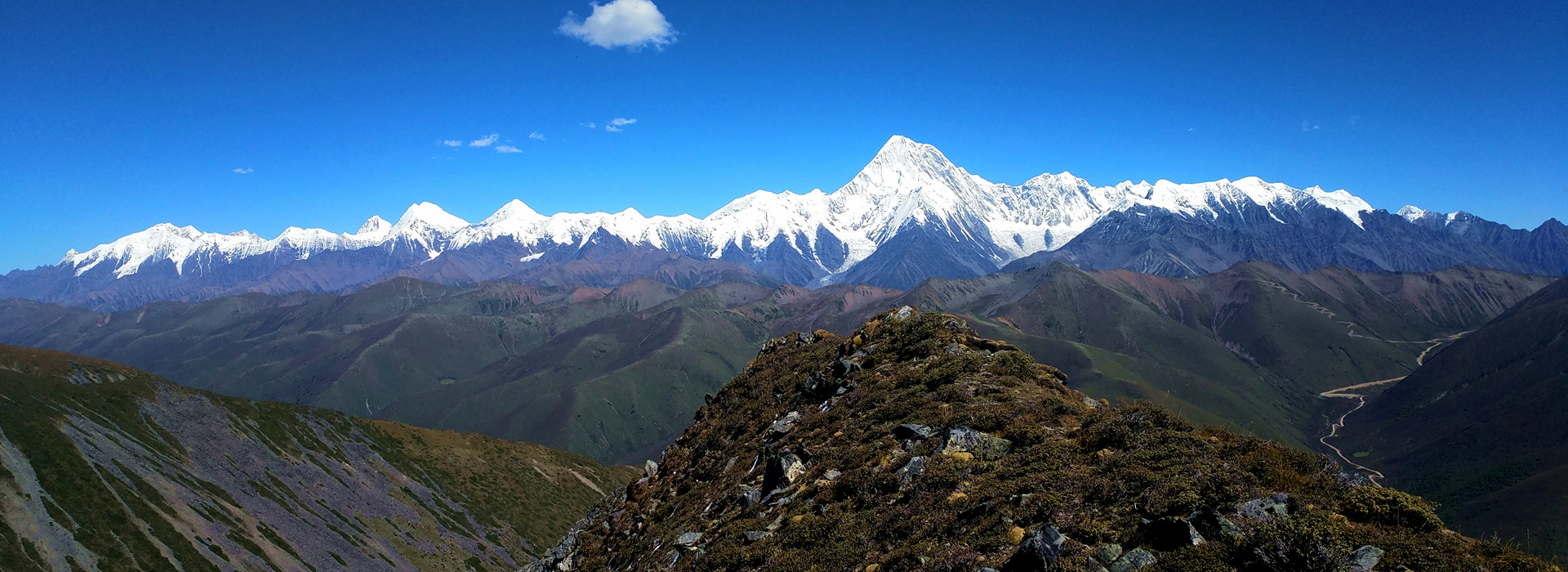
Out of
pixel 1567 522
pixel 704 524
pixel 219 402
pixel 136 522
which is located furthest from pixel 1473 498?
pixel 219 402

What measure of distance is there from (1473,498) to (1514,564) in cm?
25322

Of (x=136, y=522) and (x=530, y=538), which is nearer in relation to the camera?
(x=136, y=522)

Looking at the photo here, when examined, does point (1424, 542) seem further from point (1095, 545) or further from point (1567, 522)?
Answer: point (1567, 522)

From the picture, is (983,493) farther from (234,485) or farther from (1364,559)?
(234,485)

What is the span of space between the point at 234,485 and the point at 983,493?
375 feet

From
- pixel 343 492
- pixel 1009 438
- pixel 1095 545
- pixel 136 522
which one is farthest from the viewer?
pixel 343 492

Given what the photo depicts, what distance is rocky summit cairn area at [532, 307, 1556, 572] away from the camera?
12.1 meters

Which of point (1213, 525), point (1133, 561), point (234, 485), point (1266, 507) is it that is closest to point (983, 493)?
point (1133, 561)

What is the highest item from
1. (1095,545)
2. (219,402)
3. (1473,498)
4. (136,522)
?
(1095,545)

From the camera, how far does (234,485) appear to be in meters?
93.6

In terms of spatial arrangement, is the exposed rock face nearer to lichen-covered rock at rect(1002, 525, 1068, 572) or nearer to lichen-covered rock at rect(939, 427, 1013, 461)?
lichen-covered rock at rect(939, 427, 1013, 461)

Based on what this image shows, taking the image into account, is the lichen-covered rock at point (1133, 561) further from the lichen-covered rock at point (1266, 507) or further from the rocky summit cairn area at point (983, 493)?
the lichen-covered rock at point (1266, 507)

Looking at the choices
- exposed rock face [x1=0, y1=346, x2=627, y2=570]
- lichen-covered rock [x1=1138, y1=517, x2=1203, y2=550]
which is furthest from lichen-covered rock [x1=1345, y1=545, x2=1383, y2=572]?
exposed rock face [x1=0, y1=346, x2=627, y2=570]

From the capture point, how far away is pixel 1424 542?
11492mm
